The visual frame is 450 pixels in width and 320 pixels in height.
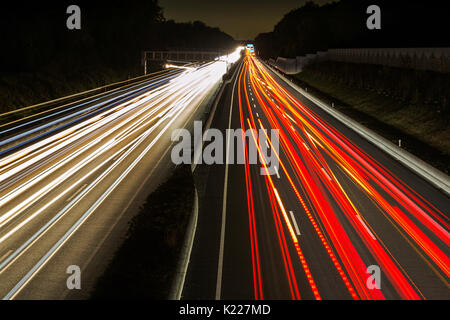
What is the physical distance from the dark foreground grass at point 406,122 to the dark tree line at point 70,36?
36861 mm

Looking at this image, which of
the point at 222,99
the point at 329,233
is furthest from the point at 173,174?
the point at 222,99

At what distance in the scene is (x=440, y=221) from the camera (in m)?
17.0

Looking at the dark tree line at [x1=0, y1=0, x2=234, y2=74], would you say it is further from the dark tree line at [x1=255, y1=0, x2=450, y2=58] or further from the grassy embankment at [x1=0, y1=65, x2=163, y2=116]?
the dark tree line at [x1=255, y1=0, x2=450, y2=58]

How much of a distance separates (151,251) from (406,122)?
26.3 metres

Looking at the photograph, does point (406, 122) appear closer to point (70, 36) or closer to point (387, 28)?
point (70, 36)

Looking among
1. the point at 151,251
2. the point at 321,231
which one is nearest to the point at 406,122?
the point at 321,231

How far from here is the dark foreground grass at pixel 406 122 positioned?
26.6 meters

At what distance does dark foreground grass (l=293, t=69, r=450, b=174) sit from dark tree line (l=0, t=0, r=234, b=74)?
3686cm

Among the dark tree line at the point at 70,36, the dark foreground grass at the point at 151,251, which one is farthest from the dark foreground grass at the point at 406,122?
the dark tree line at the point at 70,36

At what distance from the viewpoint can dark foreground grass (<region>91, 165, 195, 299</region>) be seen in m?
11.7

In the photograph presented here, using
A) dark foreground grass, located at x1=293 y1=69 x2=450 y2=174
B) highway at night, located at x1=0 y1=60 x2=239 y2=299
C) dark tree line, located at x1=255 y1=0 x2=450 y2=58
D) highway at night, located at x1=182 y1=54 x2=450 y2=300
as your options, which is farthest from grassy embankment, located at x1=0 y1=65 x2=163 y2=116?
dark tree line, located at x1=255 y1=0 x2=450 y2=58

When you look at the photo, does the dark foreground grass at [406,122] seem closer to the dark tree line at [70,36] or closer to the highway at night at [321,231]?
the highway at night at [321,231]

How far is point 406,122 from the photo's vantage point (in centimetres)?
3438
